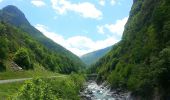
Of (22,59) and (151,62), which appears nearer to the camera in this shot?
(151,62)

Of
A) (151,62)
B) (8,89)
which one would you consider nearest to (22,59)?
(151,62)

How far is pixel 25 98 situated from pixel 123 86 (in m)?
108

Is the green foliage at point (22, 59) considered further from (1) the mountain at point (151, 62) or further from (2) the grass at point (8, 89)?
(2) the grass at point (8, 89)

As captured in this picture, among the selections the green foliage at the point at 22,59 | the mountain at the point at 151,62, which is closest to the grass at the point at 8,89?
the mountain at the point at 151,62

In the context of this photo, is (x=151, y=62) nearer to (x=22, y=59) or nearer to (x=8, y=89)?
(x=8, y=89)

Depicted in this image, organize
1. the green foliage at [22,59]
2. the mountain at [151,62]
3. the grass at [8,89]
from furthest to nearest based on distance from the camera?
the green foliage at [22,59]
the mountain at [151,62]
the grass at [8,89]

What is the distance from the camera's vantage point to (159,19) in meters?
122

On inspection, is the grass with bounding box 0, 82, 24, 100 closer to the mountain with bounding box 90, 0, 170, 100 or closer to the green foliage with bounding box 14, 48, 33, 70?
the mountain with bounding box 90, 0, 170, 100

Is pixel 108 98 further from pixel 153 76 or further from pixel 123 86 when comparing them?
pixel 153 76

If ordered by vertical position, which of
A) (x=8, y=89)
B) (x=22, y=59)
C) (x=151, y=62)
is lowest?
(x=8, y=89)

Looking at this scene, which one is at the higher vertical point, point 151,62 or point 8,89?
point 151,62

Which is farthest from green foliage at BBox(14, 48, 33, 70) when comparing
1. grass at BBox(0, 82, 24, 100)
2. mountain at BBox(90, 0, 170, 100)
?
grass at BBox(0, 82, 24, 100)

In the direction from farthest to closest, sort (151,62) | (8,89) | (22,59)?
1. (22,59)
2. (151,62)
3. (8,89)

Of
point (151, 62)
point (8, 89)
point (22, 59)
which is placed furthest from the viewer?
point (22, 59)
